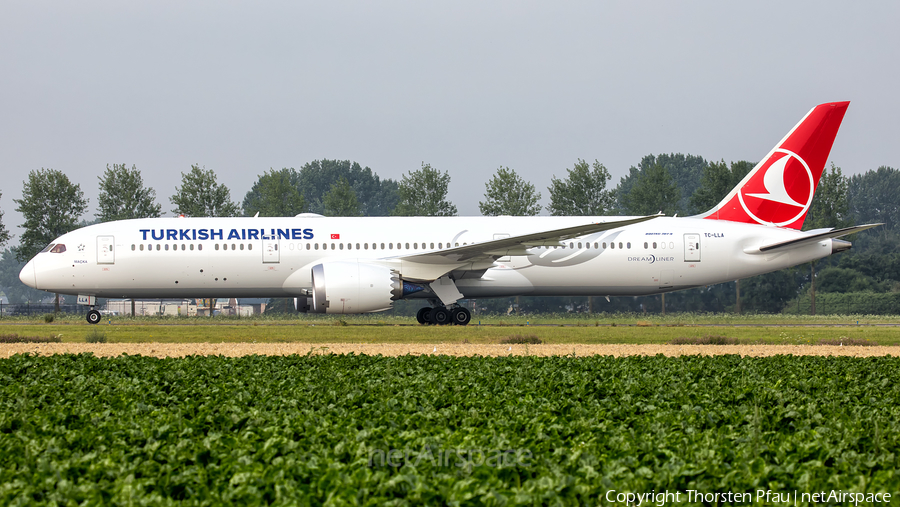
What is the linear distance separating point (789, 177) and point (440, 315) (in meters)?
11.7

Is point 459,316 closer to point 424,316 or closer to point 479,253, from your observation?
point 424,316

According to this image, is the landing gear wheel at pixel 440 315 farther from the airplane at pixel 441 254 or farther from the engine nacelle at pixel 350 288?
the engine nacelle at pixel 350 288

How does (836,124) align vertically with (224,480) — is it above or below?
above

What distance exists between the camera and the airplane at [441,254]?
2228 cm

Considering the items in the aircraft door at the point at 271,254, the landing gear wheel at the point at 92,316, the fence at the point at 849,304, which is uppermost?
the aircraft door at the point at 271,254

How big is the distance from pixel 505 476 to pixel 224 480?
5.93 ft

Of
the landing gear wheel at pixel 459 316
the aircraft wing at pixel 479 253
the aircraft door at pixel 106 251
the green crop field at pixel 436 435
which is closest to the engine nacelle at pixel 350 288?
the aircraft wing at pixel 479 253

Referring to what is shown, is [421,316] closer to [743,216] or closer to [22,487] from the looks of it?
[743,216]

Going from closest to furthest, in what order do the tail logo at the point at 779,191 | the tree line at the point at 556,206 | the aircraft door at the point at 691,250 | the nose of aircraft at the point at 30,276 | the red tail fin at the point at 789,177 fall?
the nose of aircraft at the point at 30,276, the aircraft door at the point at 691,250, the red tail fin at the point at 789,177, the tail logo at the point at 779,191, the tree line at the point at 556,206

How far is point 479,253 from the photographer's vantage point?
69.9 ft

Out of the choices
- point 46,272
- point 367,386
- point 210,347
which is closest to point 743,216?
point 210,347

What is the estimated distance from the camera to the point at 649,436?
6.06 metres

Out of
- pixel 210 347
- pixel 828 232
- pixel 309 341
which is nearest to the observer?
pixel 210 347

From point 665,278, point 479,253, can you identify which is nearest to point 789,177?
point 665,278
